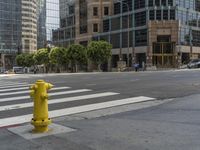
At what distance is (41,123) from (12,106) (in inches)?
180

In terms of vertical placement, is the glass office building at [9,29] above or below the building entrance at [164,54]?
above

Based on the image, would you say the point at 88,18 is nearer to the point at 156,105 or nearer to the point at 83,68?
the point at 83,68

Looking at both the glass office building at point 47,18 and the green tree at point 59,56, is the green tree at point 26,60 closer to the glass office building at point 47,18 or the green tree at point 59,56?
the glass office building at point 47,18

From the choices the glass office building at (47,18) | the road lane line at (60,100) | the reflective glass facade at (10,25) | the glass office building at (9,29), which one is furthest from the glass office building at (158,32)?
the glass office building at (9,29)

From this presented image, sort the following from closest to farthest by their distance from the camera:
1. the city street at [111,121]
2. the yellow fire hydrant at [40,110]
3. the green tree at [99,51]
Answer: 1. the city street at [111,121]
2. the yellow fire hydrant at [40,110]
3. the green tree at [99,51]

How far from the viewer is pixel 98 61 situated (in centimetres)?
7319

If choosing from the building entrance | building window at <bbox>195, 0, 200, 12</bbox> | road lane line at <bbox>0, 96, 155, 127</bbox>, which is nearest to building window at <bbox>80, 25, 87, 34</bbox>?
the building entrance

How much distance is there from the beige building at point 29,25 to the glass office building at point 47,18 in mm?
2977

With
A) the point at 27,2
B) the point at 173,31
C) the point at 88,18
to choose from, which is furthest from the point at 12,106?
the point at 27,2

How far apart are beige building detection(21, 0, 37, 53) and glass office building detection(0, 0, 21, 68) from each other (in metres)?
2.04

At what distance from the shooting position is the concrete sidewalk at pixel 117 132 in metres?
6.62

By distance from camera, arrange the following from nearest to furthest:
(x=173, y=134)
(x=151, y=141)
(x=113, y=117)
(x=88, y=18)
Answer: (x=151, y=141) < (x=173, y=134) < (x=113, y=117) < (x=88, y=18)

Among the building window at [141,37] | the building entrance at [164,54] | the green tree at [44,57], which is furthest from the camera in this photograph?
the green tree at [44,57]

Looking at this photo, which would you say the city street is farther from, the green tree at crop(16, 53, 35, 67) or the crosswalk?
the green tree at crop(16, 53, 35, 67)
